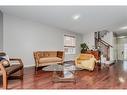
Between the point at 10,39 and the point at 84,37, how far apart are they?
6604mm

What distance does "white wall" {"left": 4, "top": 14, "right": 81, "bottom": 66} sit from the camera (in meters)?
5.89

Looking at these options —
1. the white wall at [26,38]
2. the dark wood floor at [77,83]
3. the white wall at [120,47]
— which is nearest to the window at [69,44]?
the white wall at [26,38]

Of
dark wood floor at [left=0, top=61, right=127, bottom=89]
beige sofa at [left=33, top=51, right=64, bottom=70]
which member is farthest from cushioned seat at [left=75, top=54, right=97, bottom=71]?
dark wood floor at [left=0, top=61, right=127, bottom=89]

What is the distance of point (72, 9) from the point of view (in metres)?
5.45

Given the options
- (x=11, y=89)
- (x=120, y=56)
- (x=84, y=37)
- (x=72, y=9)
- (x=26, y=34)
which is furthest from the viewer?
(x=120, y=56)

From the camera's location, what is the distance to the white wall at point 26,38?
19.3 ft

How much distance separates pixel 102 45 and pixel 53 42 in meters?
3.63

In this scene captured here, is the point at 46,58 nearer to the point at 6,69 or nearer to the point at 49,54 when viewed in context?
the point at 49,54

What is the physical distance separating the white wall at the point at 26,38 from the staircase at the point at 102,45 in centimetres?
331

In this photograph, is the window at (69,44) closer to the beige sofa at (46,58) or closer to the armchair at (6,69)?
the beige sofa at (46,58)
